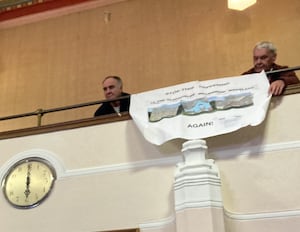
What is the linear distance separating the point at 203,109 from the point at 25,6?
14.0 feet

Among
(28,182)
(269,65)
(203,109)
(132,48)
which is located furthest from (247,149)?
(132,48)

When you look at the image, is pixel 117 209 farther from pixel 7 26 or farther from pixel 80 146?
pixel 7 26

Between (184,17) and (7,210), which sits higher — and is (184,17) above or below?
above

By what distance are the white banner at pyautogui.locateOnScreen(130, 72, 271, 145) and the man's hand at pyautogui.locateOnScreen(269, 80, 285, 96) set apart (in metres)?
0.04

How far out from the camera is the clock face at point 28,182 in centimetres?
418

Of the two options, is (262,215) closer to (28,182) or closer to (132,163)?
(132,163)

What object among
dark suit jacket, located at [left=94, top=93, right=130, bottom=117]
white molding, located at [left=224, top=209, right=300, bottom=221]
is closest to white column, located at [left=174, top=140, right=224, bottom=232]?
white molding, located at [left=224, top=209, right=300, bottom=221]

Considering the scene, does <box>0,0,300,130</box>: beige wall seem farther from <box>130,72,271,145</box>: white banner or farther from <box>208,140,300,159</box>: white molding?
<box>208,140,300,159</box>: white molding

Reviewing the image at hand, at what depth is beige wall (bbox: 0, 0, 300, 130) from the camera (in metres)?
6.08

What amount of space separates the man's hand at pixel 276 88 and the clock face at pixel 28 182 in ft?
6.56

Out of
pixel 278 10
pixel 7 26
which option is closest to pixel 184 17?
pixel 278 10

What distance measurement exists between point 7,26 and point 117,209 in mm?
4369

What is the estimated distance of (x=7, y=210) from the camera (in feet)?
13.8

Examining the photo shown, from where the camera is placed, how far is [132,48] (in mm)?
6531
